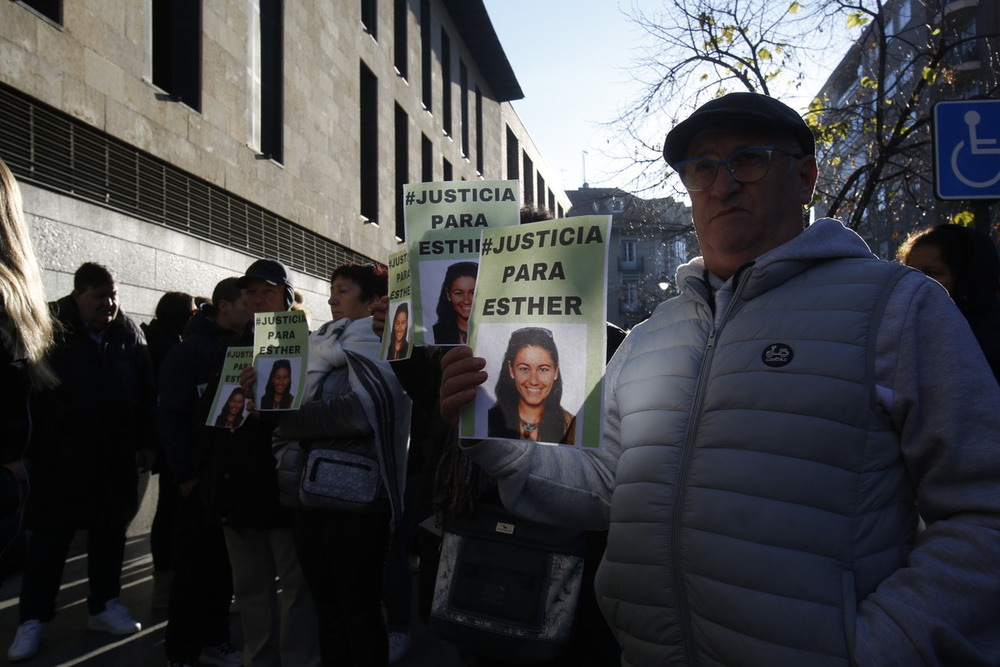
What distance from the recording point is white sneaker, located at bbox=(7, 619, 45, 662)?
4730mm

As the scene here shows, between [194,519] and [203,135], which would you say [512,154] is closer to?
[203,135]

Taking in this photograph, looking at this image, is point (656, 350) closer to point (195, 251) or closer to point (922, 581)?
point (922, 581)

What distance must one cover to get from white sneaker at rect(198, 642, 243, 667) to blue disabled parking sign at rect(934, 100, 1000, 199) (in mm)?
5008

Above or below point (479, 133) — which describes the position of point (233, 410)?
below

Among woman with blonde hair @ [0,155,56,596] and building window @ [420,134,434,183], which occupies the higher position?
building window @ [420,134,434,183]

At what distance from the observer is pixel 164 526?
5980 mm

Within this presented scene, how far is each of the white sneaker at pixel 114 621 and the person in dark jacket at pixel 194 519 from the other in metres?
0.76

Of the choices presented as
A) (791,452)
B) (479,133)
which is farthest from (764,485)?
(479,133)

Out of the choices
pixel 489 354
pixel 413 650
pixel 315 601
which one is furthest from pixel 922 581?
pixel 413 650

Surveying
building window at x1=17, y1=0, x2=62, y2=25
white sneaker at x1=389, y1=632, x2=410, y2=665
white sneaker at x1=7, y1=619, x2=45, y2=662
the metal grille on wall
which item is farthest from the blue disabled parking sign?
A: building window at x1=17, y1=0, x2=62, y2=25

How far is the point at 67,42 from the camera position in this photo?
7.81 metres

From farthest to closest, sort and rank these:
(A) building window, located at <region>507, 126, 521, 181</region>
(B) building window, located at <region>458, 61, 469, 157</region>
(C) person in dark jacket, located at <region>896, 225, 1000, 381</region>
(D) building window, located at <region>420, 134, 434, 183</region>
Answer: (A) building window, located at <region>507, 126, 521, 181</region>
(B) building window, located at <region>458, 61, 469, 157</region>
(D) building window, located at <region>420, 134, 434, 183</region>
(C) person in dark jacket, located at <region>896, 225, 1000, 381</region>

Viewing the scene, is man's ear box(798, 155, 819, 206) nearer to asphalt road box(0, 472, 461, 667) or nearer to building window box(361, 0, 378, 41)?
asphalt road box(0, 472, 461, 667)

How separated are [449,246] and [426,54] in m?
21.9
